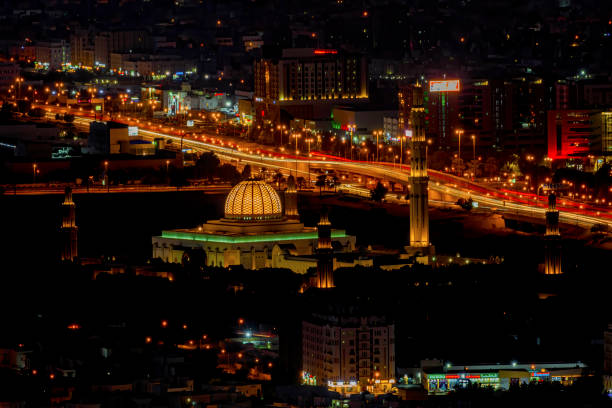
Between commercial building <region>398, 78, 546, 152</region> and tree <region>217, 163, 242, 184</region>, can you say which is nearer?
tree <region>217, 163, 242, 184</region>

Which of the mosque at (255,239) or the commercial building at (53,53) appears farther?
the commercial building at (53,53)

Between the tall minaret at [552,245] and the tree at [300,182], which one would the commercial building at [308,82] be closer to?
the tree at [300,182]

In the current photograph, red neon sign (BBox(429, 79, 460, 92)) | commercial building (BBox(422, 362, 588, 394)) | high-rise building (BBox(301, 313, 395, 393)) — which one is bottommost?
commercial building (BBox(422, 362, 588, 394))

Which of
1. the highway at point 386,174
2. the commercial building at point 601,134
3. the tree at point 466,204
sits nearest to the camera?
the highway at point 386,174

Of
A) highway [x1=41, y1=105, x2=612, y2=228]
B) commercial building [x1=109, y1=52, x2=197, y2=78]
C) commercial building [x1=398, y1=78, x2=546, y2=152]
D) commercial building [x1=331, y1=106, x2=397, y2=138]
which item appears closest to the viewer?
highway [x1=41, y1=105, x2=612, y2=228]

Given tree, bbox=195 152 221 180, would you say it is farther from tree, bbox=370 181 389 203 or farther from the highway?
tree, bbox=370 181 389 203

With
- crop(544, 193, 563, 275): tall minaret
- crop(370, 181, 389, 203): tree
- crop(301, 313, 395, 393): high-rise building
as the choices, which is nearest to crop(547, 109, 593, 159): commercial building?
crop(370, 181, 389, 203): tree

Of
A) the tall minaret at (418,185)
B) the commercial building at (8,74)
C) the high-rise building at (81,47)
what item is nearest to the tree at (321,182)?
the tall minaret at (418,185)

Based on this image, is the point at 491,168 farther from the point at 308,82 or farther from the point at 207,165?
the point at 308,82
